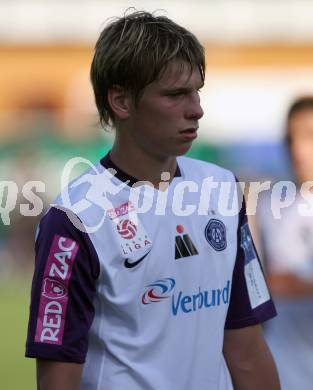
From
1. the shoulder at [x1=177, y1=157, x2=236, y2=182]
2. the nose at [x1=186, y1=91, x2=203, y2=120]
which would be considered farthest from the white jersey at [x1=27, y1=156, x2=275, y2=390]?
the nose at [x1=186, y1=91, x2=203, y2=120]

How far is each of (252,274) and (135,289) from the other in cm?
42

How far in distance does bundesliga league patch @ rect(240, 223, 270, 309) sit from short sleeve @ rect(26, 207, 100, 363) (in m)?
0.47

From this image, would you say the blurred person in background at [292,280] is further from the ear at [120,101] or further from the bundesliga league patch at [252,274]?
the ear at [120,101]

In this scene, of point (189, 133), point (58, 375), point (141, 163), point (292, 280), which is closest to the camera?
point (58, 375)

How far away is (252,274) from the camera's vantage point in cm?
282

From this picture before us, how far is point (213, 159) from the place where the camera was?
16578 mm

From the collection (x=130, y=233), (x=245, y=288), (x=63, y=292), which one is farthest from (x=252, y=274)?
(x=63, y=292)

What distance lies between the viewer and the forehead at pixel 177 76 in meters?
2.60

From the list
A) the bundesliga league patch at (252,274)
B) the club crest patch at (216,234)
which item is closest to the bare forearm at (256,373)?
the bundesliga league patch at (252,274)

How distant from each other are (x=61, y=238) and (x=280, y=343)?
1903 mm

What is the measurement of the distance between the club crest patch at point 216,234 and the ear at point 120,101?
35 centimetres

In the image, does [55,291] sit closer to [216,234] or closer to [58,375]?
[58,375]

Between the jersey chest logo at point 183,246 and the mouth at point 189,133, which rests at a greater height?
the mouth at point 189,133

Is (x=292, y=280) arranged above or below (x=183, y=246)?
below
